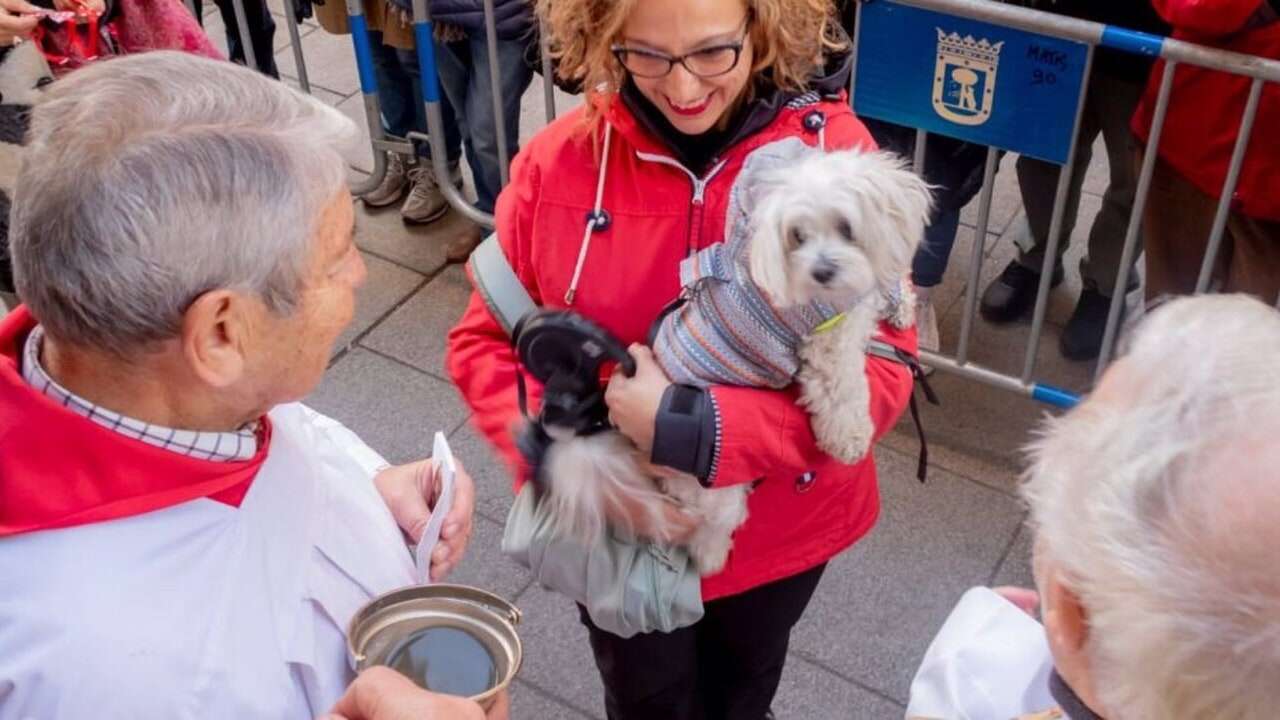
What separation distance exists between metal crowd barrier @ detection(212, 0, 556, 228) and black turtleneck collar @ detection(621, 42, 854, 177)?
5.90 feet

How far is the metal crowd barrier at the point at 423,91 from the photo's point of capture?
13.6 feet

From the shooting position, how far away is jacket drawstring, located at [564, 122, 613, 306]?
6.94 ft

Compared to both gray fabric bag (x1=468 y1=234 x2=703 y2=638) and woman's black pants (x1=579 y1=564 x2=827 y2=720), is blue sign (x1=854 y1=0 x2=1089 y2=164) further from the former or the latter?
gray fabric bag (x1=468 y1=234 x2=703 y2=638)

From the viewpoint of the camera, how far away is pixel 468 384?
2.29 metres

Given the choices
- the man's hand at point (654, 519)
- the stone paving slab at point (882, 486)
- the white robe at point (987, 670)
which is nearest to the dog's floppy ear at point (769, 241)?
the man's hand at point (654, 519)

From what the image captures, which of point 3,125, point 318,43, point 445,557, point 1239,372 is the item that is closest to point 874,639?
point 445,557

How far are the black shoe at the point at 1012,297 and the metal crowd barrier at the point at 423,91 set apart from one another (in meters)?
1.71

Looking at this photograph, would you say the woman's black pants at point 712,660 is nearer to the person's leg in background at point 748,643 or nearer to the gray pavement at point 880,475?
the person's leg in background at point 748,643

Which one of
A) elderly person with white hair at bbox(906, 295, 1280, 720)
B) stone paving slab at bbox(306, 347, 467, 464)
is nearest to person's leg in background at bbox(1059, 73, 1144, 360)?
stone paving slab at bbox(306, 347, 467, 464)

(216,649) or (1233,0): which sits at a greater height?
A: (1233,0)

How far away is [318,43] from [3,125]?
11.0 feet

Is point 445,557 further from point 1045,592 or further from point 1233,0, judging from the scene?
point 1233,0

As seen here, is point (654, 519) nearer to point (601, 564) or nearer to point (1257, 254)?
point (601, 564)

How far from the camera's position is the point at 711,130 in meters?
2.12
